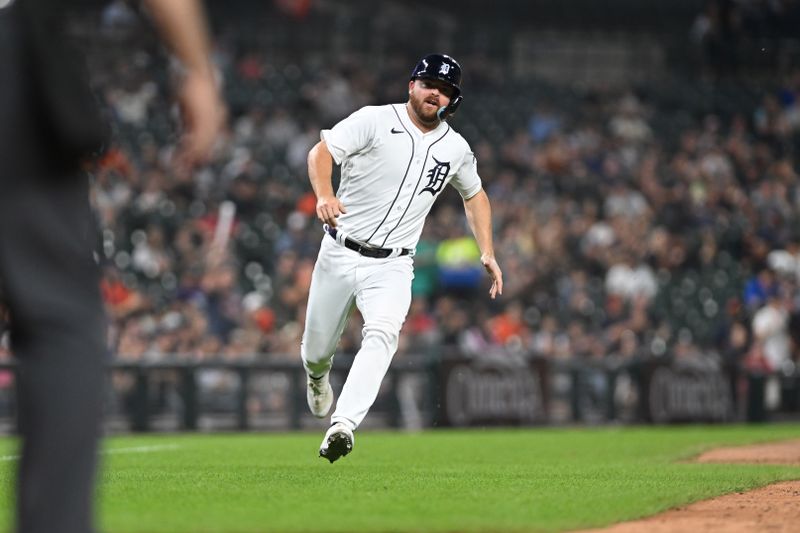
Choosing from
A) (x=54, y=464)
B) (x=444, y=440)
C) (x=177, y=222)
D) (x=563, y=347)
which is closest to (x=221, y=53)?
(x=177, y=222)

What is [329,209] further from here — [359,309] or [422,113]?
[422,113]

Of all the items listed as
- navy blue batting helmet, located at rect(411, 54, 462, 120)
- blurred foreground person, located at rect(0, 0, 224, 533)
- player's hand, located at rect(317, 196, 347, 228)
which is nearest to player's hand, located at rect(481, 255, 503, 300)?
navy blue batting helmet, located at rect(411, 54, 462, 120)

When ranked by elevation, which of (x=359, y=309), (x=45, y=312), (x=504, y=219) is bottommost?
(x=45, y=312)

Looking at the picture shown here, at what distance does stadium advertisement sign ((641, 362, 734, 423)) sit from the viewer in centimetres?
1658

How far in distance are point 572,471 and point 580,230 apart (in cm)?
1142

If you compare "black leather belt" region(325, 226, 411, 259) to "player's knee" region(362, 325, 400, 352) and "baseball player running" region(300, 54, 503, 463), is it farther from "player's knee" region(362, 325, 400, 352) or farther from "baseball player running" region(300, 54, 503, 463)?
"player's knee" region(362, 325, 400, 352)

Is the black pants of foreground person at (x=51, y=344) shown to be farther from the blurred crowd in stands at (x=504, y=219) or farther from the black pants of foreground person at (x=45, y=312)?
the blurred crowd in stands at (x=504, y=219)

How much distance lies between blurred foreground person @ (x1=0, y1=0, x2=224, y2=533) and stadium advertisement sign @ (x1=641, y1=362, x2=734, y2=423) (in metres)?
13.8

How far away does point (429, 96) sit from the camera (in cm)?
764

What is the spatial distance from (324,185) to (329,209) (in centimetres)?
32

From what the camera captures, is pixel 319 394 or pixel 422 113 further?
pixel 319 394

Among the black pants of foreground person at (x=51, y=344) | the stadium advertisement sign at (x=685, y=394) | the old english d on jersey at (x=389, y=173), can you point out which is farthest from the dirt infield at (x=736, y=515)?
the stadium advertisement sign at (x=685, y=394)

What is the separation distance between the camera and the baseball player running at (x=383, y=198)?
7461mm

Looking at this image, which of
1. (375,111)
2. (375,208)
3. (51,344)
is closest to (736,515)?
(375,208)
